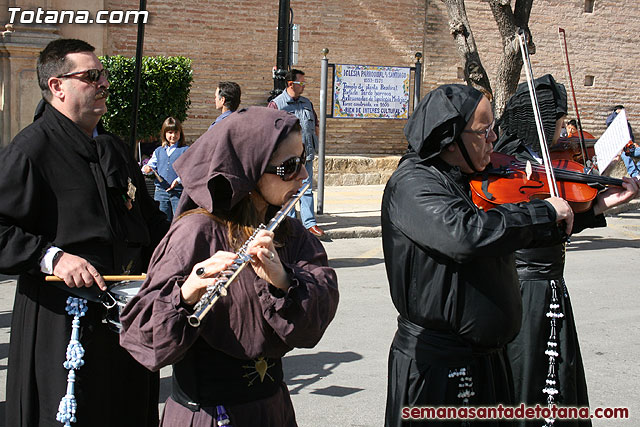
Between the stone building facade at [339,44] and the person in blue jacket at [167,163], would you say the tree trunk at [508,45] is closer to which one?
the stone building facade at [339,44]

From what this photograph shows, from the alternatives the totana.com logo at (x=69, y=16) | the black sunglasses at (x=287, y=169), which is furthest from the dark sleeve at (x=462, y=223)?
the totana.com logo at (x=69, y=16)

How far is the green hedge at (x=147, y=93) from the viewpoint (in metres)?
11.0

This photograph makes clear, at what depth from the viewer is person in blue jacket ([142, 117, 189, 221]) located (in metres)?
9.22

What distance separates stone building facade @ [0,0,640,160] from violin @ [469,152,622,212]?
11.3 meters

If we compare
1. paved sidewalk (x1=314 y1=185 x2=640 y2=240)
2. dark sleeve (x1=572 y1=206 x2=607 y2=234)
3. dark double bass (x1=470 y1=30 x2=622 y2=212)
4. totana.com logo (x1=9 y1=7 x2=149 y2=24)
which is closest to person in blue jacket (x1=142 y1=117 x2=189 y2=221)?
paved sidewalk (x1=314 y1=185 x2=640 y2=240)

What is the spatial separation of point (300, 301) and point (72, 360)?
1.29 m

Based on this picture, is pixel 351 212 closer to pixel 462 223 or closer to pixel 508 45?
pixel 508 45

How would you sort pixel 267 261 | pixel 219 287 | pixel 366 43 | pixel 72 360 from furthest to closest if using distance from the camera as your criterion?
pixel 366 43 → pixel 72 360 → pixel 267 261 → pixel 219 287

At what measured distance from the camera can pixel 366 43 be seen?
1680cm

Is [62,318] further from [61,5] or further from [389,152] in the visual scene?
[389,152]

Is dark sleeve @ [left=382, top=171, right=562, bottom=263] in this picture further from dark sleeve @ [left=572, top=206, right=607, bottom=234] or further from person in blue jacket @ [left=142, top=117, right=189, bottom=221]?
person in blue jacket @ [left=142, top=117, right=189, bottom=221]

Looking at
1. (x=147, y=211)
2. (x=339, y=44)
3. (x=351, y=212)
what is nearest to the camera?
(x=147, y=211)

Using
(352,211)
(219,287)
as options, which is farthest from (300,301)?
(352,211)

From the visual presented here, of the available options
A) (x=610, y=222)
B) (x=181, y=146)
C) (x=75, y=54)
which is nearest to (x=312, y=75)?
(x=610, y=222)
